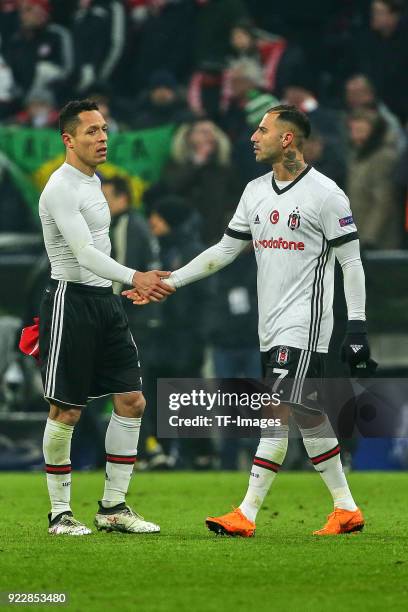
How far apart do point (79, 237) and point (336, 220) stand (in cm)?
133

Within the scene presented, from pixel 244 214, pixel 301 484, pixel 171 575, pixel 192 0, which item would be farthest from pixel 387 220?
pixel 171 575

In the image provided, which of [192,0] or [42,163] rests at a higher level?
[192,0]

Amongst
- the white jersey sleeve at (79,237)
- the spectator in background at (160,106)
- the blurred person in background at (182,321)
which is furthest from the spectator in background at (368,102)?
the white jersey sleeve at (79,237)

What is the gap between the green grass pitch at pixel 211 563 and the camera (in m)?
5.28

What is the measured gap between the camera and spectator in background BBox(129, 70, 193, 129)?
13.6m

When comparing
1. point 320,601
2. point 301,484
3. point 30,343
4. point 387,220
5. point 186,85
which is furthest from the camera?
point 186,85

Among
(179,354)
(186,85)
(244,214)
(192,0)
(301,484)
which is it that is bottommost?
(301,484)

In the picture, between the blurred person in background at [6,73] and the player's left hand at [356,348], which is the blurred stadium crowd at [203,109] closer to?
the blurred person in background at [6,73]

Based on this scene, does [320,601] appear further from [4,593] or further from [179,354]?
[179,354]

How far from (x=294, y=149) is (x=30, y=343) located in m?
1.78

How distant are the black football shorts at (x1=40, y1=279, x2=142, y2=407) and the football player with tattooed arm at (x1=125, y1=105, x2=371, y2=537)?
2.51 ft

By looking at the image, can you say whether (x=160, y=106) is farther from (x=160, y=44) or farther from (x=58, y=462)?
(x=58, y=462)

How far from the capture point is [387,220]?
1278 cm

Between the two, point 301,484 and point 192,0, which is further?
point 192,0
